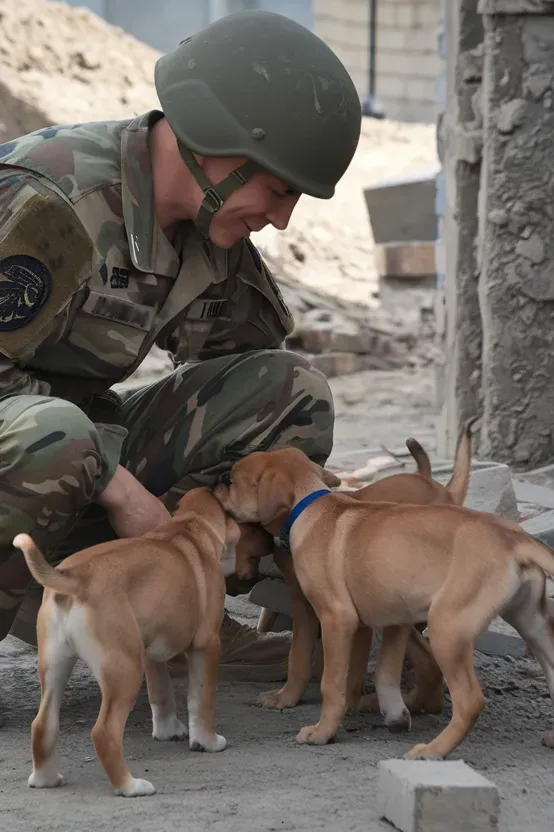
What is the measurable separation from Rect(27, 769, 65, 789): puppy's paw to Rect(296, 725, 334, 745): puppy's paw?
0.61 metres

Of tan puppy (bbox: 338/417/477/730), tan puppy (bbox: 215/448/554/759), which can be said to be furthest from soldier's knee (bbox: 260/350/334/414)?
tan puppy (bbox: 215/448/554/759)

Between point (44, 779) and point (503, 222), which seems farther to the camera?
point (503, 222)

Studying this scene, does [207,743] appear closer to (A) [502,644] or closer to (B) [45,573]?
(B) [45,573]

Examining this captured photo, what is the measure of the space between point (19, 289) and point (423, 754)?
1518 millimetres

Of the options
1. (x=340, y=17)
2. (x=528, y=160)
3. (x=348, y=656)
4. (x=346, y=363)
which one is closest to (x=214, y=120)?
(x=348, y=656)

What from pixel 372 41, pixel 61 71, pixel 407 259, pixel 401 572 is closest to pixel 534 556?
pixel 401 572

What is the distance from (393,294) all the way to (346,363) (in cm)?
172

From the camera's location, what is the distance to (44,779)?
105 inches

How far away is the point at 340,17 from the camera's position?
23719mm

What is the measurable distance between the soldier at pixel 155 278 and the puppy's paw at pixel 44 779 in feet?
1.75

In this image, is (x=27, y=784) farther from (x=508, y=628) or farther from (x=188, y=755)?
(x=508, y=628)

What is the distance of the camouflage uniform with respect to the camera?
3.03m

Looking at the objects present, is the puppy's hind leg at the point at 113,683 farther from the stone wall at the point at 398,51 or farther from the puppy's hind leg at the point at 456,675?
the stone wall at the point at 398,51

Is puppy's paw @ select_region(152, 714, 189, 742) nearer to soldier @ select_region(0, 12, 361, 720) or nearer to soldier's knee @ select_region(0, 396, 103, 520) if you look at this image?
soldier @ select_region(0, 12, 361, 720)
